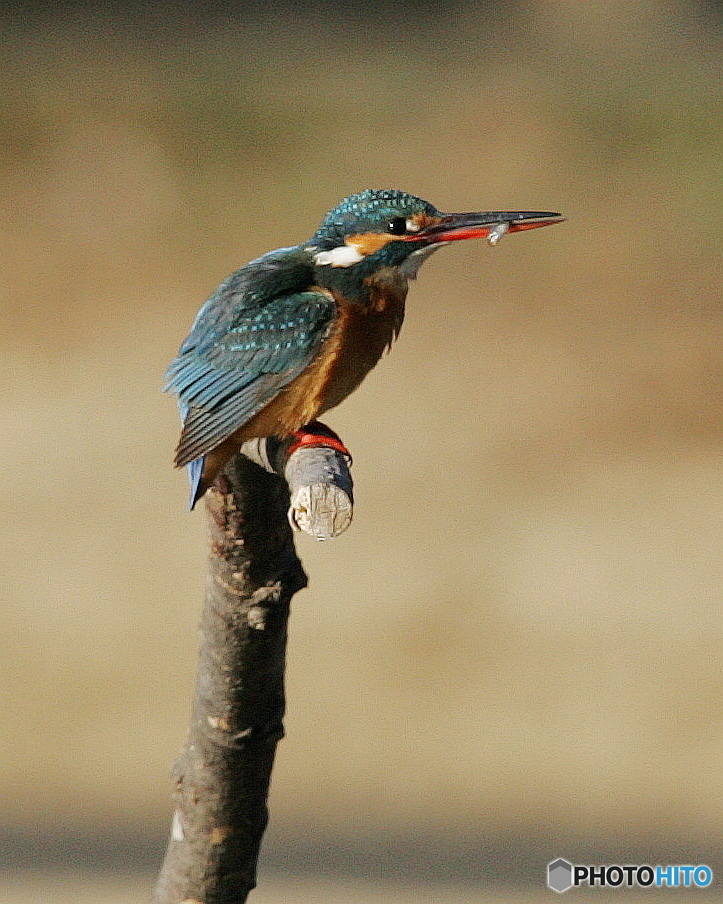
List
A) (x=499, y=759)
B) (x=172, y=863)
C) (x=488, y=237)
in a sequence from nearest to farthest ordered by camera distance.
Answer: (x=172, y=863) → (x=488, y=237) → (x=499, y=759)

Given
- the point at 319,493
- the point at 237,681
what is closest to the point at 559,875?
the point at 237,681

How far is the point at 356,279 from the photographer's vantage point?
1.71m

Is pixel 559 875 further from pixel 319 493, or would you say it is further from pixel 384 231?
pixel 319 493

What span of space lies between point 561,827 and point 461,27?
3732 millimetres

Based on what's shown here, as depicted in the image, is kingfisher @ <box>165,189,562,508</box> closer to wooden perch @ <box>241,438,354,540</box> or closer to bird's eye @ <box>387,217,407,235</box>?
bird's eye @ <box>387,217,407,235</box>

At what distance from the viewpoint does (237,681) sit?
1308 millimetres

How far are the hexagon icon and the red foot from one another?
1142mm

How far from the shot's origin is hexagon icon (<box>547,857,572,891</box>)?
2477mm

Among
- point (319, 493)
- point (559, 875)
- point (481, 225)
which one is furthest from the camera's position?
point (559, 875)

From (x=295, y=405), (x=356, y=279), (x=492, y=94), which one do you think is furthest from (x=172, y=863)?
(x=492, y=94)

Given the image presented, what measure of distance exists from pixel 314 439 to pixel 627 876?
1.37 m

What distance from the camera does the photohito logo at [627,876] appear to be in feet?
8.18

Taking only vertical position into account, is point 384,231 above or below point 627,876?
above

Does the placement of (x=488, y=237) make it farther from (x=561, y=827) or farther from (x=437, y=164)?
(x=437, y=164)
